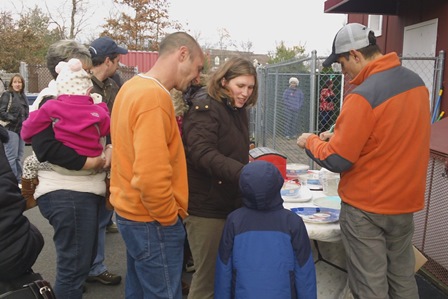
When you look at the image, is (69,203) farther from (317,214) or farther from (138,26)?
(138,26)

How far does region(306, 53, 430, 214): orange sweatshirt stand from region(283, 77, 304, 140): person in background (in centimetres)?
572

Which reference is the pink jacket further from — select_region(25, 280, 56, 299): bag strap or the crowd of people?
select_region(25, 280, 56, 299): bag strap

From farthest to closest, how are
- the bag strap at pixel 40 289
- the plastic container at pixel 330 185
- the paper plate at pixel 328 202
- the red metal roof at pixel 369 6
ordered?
the red metal roof at pixel 369 6 → the plastic container at pixel 330 185 → the paper plate at pixel 328 202 → the bag strap at pixel 40 289

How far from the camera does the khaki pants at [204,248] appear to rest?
282 centimetres

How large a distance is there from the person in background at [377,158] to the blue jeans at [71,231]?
1.44 m

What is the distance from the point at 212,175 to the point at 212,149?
0.16 meters

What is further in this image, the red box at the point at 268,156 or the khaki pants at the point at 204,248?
the red box at the point at 268,156

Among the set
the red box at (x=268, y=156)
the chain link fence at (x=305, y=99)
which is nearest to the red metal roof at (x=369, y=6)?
the chain link fence at (x=305, y=99)

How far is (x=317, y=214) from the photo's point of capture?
301cm

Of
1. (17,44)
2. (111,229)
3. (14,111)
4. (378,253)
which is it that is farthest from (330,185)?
(17,44)

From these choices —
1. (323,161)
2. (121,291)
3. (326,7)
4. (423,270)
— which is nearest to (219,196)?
(323,161)

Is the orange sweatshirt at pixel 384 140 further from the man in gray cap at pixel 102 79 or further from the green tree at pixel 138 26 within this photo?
the green tree at pixel 138 26

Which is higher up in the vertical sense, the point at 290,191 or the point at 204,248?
the point at 290,191

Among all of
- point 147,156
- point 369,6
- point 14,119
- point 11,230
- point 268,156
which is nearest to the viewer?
point 11,230
